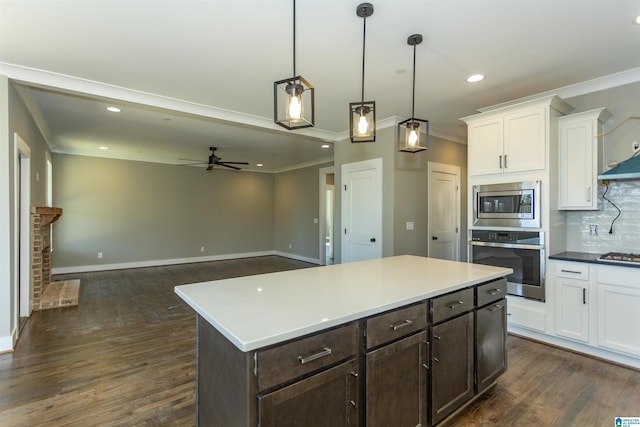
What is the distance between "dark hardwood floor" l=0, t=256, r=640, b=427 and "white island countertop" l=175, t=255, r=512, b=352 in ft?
2.96

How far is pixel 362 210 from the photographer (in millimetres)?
4734

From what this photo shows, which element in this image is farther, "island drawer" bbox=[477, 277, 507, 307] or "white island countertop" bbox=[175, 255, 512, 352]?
"island drawer" bbox=[477, 277, 507, 307]

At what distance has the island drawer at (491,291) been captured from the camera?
205 centimetres

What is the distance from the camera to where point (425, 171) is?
184 inches

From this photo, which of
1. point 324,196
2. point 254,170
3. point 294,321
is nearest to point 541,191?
point 294,321

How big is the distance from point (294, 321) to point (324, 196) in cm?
647

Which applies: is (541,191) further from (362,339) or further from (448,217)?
(362,339)

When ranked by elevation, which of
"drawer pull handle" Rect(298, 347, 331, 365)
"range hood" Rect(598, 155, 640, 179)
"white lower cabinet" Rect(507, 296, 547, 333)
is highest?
"range hood" Rect(598, 155, 640, 179)

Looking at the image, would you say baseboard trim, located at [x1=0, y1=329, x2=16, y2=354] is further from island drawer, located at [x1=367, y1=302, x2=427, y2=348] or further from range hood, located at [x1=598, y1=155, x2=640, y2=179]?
range hood, located at [x1=598, y1=155, x2=640, y2=179]

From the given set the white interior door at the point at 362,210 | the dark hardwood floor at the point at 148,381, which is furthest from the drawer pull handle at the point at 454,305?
the white interior door at the point at 362,210

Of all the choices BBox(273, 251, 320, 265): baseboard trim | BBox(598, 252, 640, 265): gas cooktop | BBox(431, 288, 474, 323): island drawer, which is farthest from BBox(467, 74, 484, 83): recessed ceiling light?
BBox(273, 251, 320, 265): baseboard trim

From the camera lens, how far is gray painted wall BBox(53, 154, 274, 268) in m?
6.52

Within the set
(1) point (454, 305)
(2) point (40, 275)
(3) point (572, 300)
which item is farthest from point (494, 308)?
(2) point (40, 275)

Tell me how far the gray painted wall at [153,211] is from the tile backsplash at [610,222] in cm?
729
